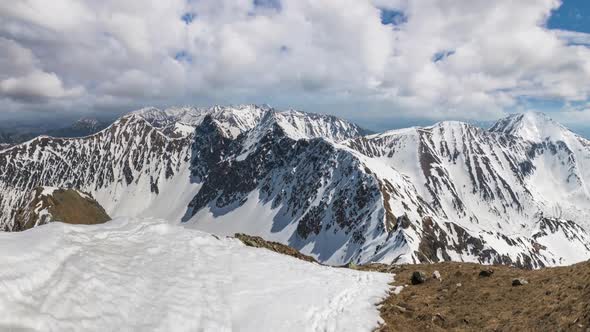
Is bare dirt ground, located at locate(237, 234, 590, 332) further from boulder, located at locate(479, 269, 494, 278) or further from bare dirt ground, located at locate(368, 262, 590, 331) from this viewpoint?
boulder, located at locate(479, 269, 494, 278)

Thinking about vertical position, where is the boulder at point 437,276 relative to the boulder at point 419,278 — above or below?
above

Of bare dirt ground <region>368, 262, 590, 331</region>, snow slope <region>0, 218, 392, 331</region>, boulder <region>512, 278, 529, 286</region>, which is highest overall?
boulder <region>512, 278, 529, 286</region>

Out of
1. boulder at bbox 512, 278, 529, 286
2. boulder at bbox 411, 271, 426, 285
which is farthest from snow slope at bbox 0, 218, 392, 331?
boulder at bbox 512, 278, 529, 286

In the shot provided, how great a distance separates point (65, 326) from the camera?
1273cm

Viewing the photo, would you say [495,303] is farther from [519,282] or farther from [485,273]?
[485,273]

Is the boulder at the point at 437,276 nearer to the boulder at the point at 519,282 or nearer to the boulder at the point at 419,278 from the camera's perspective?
the boulder at the point at 419,278

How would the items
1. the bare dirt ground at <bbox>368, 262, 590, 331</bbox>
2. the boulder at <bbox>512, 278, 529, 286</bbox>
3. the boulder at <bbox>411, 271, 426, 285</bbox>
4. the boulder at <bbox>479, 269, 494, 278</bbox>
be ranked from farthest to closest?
1. the boulder at <bbox>411, 271, 426, 285</bbox>
2. the boulder at <bbox>479, 269, 494, 278</bbox>
3. the boulder at <bbox>512, 278, 529, 286</bbox>
4. the bare dirt ground at <bbox>368, 262, 590, 331</bbox>

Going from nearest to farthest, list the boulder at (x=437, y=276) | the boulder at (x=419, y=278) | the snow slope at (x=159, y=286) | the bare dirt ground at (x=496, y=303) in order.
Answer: the snow slope at (x=159, y=286) → the bare dirt ground at (x=496, y=303) → the boulder at (x=437, y=276) → the boulder at (x=419, y=278)

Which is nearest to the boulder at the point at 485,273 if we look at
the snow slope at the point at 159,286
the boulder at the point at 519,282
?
the boulder at the point at 519,282

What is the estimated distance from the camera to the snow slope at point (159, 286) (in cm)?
1358

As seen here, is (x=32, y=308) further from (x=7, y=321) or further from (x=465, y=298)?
(x=465, y=298)

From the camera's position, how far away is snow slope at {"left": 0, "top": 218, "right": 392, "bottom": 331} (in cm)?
1358

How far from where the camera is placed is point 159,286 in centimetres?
1866

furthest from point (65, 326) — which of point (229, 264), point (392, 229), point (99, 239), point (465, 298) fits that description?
point (392, 229)
